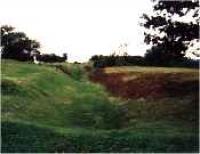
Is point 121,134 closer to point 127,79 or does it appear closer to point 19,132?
point 19,132

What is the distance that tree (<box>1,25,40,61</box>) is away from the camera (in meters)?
70.1

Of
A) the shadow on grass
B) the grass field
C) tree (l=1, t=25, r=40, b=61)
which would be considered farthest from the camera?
tree (l=1, t=25, r=40, b=61)

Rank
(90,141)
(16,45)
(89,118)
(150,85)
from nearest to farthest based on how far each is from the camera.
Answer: (90,141) < (89,118) < (150,85) < (16,45)

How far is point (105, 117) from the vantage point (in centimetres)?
3038

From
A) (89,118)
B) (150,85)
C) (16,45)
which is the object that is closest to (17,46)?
(16,45)

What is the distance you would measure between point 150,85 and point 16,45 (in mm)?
31323

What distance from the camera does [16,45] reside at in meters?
71.6

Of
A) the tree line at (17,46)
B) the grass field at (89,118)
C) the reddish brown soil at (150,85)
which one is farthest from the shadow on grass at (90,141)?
the tree line at (17,46)

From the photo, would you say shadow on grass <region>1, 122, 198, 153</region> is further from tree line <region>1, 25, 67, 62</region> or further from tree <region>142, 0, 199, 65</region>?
tree line <region>1, 25, 67, 62</region>

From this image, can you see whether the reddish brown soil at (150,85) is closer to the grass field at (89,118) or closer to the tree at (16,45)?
the grass field at (89,118)

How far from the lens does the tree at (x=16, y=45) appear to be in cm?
7006

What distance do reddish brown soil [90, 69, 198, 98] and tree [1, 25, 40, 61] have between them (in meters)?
17.7

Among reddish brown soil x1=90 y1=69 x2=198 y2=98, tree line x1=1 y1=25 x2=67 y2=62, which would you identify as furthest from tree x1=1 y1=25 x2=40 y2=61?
reddish brown soil x1=90 y1=69 x2=198 y2=98

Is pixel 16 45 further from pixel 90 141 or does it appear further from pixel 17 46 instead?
pixel 90 141
